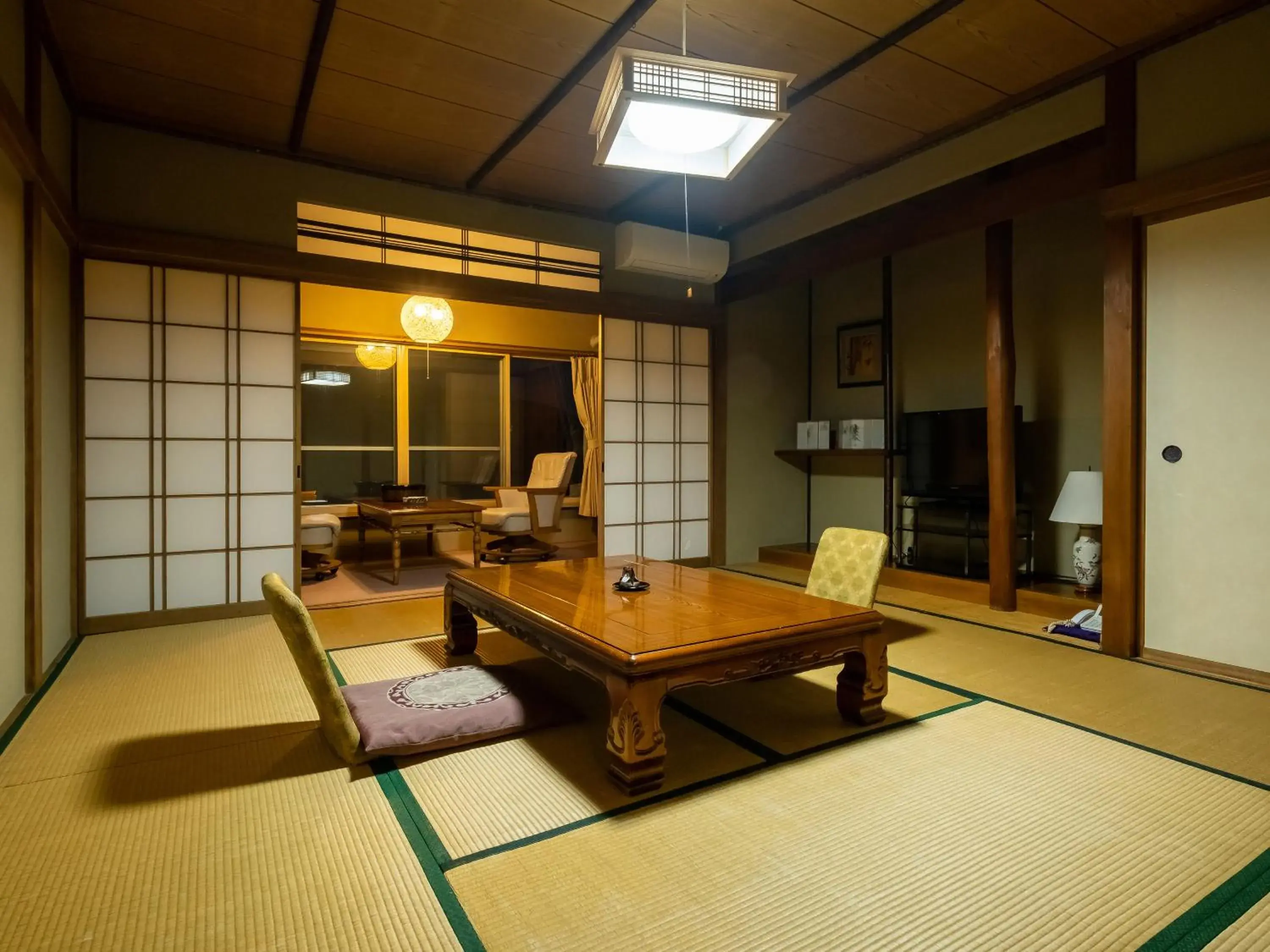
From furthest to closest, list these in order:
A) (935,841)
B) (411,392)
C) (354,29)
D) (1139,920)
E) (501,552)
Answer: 1. (411,392)
2. (501,552)
3. (354,29)
4. (935,841)
5. (1139,920)

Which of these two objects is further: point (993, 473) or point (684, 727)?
point (993, 473)

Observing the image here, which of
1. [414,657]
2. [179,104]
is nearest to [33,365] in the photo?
[179,104]

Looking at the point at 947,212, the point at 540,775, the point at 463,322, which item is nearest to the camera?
the point at 540,775

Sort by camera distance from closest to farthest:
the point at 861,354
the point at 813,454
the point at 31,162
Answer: the point at 31,162, the point at 813,454, the point at 861,354

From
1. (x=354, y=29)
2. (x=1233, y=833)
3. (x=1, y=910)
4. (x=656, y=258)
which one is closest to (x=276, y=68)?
(x=354, y=29)

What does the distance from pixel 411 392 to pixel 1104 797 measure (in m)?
6.58

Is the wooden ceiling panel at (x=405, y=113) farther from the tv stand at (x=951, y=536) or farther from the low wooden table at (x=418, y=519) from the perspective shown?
the tv stand at (x=951, y=536)

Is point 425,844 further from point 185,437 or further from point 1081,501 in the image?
point 1081,501

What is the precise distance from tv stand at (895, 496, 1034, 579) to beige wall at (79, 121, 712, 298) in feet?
12.3

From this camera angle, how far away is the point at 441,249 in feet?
15.6

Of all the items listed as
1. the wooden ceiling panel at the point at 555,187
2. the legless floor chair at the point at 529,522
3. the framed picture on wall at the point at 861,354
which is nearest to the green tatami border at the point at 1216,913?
the wooden ceiling panel at the point at 555,187

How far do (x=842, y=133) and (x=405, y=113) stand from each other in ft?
7.79

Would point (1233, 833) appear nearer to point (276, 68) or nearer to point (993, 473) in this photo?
point (993, 473)

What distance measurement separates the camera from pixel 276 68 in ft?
10.4
